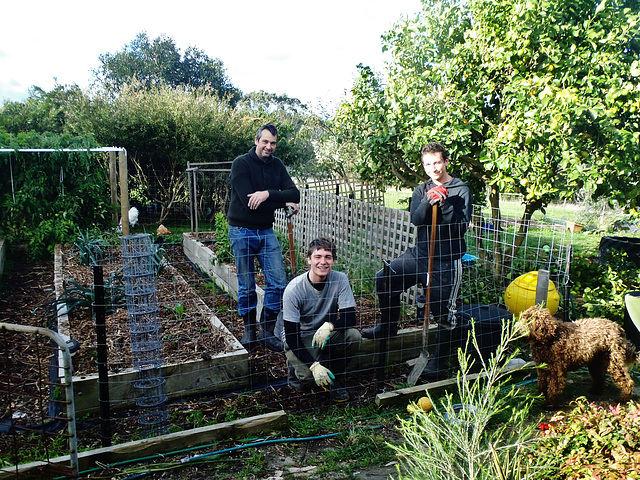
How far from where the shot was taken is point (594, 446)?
1.39 m

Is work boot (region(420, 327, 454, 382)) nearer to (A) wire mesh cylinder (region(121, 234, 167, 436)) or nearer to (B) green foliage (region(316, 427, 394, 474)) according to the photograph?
(B) green foliage (region(316, 427, 394, 474))

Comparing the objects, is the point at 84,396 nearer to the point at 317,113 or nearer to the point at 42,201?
the point at 42,201

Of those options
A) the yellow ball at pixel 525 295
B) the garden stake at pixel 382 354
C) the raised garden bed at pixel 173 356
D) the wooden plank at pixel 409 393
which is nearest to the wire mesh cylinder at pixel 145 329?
the raised garden bed at pixel 173 356

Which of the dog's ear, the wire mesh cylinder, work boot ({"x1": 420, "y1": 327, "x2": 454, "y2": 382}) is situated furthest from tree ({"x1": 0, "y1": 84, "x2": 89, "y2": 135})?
the dog's ear

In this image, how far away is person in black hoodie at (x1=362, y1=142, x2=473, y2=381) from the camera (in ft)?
12.2

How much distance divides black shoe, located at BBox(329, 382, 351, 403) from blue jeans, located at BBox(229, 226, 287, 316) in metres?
1.11

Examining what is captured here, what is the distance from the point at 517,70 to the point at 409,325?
10.2ft

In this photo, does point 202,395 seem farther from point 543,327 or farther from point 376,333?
point 543,327

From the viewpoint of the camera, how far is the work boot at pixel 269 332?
4309 millimetres

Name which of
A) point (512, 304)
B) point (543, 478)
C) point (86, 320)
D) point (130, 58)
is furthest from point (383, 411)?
point (130, 58)

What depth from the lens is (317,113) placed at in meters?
18.0

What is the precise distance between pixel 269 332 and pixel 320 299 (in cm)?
117

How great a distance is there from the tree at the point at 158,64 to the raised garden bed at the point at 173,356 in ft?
92.7

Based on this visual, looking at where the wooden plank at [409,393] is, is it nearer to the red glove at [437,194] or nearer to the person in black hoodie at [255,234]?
the person in black hoodie at [255,234]
